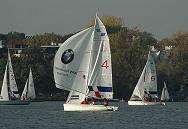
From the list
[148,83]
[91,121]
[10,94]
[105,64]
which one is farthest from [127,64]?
[91,121]

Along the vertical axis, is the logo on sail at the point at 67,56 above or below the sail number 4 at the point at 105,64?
above

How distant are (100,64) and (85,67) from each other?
1.69m

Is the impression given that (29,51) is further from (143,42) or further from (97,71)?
(97,71)

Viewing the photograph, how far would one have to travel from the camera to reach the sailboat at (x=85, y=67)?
7738cm

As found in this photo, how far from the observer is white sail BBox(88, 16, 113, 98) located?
262 feet

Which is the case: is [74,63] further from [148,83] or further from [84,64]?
[148,83]

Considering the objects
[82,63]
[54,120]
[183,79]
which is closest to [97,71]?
[82,63]

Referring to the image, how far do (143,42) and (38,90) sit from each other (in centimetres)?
2404

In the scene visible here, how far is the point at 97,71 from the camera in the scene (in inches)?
3174

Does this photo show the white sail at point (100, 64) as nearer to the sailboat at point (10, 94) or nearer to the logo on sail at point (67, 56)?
the logo on sail at point (67, 56)

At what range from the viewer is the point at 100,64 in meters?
80.6

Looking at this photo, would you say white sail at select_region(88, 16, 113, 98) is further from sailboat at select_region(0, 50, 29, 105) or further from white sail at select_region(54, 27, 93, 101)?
sailboat at select_region(0, 50, 29, 105)

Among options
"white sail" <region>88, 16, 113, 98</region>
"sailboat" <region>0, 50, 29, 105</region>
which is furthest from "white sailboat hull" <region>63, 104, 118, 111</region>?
"sailboat" <region>0, 50, 29, 105</region>

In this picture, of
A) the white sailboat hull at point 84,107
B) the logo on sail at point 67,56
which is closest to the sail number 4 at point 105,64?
the white sailboat hull at point 84,107
